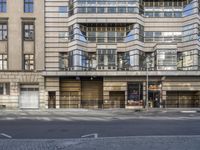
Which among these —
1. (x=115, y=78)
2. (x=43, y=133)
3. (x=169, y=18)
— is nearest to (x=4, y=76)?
(x=115, y=78)

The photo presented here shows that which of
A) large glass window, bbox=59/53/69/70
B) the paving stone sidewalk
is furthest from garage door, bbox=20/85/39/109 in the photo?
the paving stone sidewalk

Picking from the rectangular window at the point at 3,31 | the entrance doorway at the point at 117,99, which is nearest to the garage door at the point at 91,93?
the entrance doorway at the point at 117,99

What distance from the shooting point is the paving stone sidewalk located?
10738 mm

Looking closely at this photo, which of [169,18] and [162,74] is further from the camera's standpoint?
[169,18]

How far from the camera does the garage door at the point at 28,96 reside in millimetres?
44469

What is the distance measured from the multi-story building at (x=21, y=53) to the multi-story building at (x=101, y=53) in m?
0.13

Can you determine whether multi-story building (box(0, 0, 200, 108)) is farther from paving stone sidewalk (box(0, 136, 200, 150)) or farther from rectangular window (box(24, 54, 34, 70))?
paving stone sidewalk (box(0, 136, 200, 150))

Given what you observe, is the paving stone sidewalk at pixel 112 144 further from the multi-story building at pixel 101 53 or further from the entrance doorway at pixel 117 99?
the entrance doorway at pixel 117 99

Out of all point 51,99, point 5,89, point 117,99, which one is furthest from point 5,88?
point 117,99

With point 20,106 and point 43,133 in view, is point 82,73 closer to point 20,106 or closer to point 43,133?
point 20,106

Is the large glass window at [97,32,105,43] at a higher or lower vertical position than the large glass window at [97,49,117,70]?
higher

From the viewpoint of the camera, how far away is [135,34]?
143 ft

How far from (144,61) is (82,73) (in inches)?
353

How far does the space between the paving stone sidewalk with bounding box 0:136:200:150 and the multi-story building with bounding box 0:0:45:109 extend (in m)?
32.5
